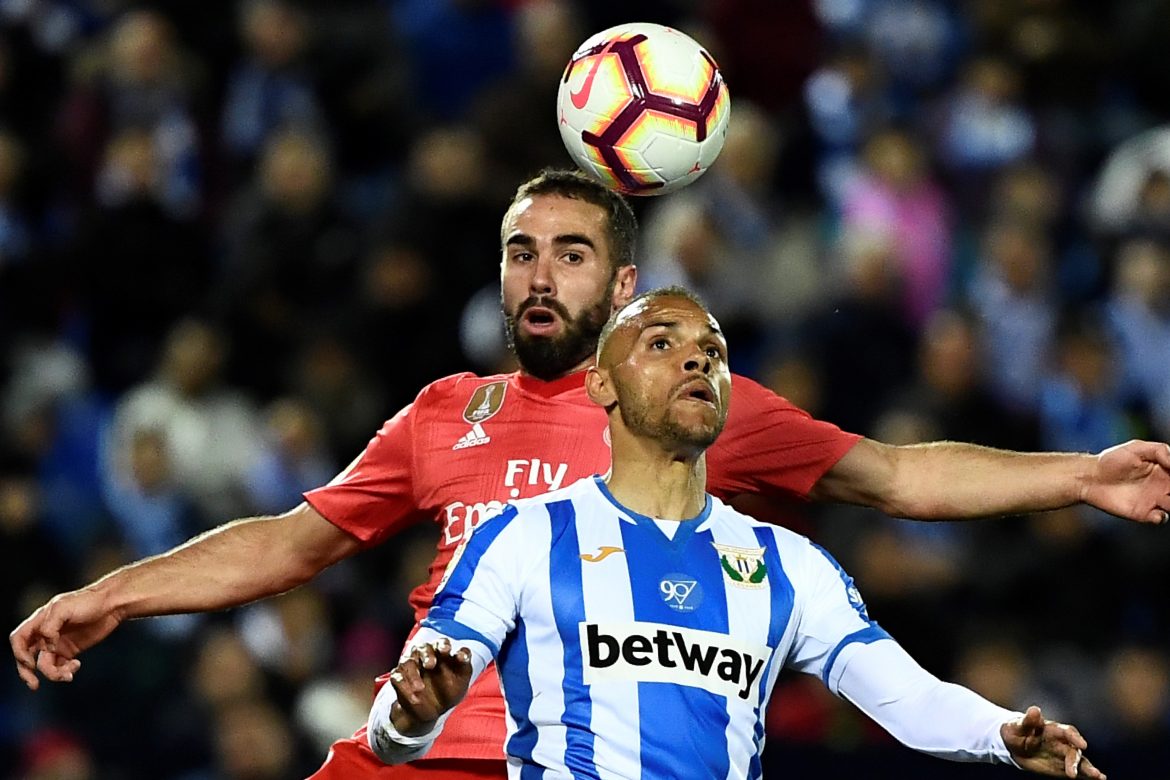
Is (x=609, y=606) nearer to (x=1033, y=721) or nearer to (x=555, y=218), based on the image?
(x=1033, y=721)

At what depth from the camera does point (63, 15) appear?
11812 millimetres

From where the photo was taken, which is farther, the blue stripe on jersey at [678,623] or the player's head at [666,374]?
the player's head at [666,374]

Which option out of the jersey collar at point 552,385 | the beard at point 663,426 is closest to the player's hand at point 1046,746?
the beard at point 663,426

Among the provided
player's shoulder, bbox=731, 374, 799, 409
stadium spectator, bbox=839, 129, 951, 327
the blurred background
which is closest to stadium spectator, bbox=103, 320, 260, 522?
the blurred background

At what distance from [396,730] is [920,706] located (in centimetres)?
123

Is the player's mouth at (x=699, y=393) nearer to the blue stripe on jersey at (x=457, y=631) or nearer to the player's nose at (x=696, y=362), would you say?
the player's nose at (x=696, y=362)

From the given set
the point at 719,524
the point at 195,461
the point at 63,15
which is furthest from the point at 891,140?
the point at 719,524

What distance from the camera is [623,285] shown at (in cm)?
597

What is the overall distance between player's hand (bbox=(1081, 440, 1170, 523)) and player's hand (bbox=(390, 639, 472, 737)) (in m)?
2.03

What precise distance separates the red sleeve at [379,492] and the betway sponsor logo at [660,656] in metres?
1.31

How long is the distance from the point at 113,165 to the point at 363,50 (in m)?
1.62

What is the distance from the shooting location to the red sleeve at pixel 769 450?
5746mm

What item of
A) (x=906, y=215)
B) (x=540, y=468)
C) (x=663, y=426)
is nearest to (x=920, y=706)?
(x=663, y=426)

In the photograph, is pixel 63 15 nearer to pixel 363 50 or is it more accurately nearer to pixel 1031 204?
pixel 363 50
